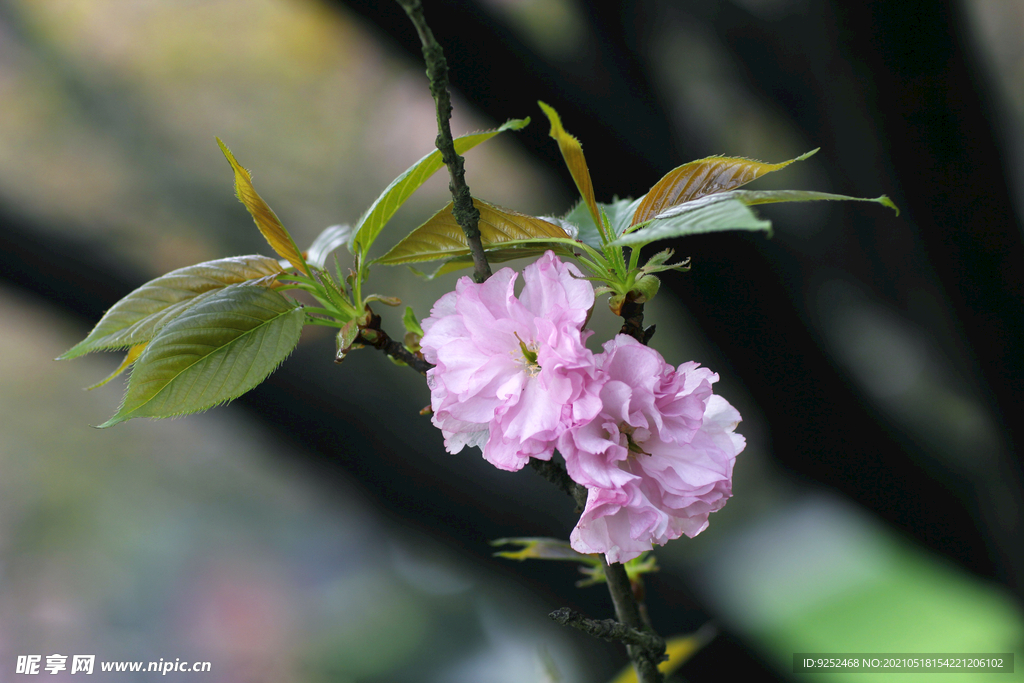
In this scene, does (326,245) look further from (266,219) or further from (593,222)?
(593,222)

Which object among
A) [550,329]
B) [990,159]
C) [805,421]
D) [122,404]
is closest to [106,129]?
[122,404]

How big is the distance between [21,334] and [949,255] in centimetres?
207

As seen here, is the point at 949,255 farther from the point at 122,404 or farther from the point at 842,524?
the point at 122,404

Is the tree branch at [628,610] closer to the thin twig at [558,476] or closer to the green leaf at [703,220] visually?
the thin twig at [558,476]

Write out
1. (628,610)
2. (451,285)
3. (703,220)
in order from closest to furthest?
(703,220) → (628,610) → (451,285)

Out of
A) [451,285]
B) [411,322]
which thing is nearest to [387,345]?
[411,322]

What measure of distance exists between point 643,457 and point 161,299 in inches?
10.7

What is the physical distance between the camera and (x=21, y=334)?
1.55 m

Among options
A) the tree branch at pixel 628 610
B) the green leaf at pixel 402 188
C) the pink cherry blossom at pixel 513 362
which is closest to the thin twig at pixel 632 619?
the tree branch at pixel 628 610

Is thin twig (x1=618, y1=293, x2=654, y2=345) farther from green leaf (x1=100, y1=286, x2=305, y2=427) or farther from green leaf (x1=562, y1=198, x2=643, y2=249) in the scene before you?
green leaf (x1=100, y1=286, x2=305, y2=427)

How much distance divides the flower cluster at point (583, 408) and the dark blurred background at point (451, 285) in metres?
0.72

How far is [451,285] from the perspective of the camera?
137cm

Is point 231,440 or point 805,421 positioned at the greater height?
point 231,440

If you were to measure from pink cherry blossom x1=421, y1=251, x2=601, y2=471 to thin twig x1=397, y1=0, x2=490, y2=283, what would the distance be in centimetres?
2
